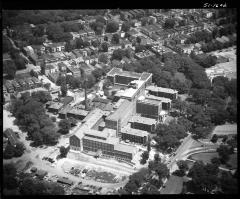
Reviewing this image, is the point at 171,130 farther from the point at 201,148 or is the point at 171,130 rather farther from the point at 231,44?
the point at 231,44

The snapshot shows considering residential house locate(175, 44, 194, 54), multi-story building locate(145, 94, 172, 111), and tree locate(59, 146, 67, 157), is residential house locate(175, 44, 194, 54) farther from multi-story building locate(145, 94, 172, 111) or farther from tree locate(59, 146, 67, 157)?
tree locate(59, 146, 67, 157)

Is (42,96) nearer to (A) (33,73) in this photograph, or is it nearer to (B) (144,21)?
(A) (33,73)

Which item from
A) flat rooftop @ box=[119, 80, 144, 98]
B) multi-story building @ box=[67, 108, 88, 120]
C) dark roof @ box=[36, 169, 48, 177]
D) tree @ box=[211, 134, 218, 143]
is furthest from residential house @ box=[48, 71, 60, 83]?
tree @ box=[211, 134, 218, 143]

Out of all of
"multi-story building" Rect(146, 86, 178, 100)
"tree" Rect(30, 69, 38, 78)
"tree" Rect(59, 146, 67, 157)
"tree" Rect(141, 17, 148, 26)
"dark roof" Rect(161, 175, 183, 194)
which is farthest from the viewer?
"tree" Rect(141, 17, 148, 26)

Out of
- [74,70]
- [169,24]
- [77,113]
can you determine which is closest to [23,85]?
[74,70]

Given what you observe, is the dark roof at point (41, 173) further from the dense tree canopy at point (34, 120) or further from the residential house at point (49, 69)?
the residential house at point (49, 69)

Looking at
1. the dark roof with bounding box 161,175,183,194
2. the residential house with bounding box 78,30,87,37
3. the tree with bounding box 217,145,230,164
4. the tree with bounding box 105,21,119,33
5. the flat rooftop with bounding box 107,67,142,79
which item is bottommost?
the dark roof with bounding box 161,175,183,194

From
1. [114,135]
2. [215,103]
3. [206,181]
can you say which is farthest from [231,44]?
[206,181]
